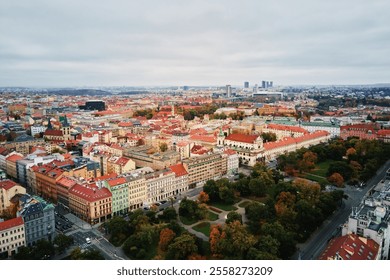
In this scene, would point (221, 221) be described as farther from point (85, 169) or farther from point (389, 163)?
point (389, 163)

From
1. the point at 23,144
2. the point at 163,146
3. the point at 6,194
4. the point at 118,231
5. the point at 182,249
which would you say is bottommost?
the point at 118,231

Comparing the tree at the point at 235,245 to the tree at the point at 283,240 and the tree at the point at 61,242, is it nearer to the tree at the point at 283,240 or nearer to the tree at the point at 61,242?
the tree at the point at 283,240

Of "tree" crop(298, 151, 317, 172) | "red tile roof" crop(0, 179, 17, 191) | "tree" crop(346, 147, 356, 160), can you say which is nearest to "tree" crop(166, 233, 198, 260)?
"red tile roof" crop(0, 179, 17, 191)

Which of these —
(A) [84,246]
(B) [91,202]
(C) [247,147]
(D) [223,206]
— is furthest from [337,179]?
(A) [84,246]

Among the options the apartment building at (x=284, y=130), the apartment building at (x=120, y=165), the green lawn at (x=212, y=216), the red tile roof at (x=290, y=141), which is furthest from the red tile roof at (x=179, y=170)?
the apartment building at (x=284, y=130)

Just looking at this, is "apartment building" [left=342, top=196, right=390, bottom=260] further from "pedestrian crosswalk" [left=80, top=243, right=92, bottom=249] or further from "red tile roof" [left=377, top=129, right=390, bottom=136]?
"red tile roof" [left=377, top=129, right=390, bottom=136]

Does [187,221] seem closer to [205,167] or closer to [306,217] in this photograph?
[306,217]
